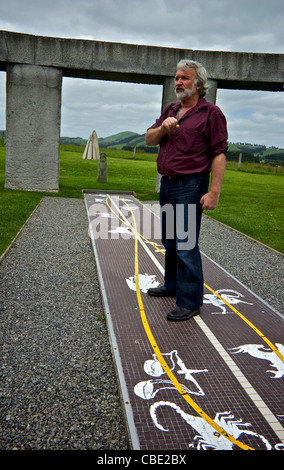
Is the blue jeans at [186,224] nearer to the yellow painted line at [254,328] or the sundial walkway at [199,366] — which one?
the sundial walkway at [199,366]

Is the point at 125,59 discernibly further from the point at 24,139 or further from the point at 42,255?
the point at 42,255

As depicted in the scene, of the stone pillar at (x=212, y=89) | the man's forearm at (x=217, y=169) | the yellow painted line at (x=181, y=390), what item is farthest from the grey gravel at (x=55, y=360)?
the stone pillar at (x=212, y=89)

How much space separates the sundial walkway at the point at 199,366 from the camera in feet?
8.05

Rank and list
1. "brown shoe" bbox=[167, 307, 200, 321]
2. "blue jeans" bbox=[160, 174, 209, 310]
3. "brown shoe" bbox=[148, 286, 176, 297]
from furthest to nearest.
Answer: "brown shoe" bbox=[148, 286, 176, 297] < "brown shoe" bbox=[167, 307, 200, 321] < "blue jeans" bbox=[160, 174, 209, 310]

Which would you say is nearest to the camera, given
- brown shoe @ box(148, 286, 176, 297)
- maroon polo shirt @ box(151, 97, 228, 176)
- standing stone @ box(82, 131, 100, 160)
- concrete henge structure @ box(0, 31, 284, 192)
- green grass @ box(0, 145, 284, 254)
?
maroon polo shirt @ box(151, 97, 228, 176)

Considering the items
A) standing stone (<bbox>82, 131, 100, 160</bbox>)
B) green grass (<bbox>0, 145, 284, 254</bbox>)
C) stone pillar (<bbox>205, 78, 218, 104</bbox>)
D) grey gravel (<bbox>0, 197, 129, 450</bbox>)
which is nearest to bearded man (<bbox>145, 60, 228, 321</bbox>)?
grey gravel (<bbox>0, 197, 129, 450</bbox>)

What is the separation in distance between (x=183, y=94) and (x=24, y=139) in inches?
411

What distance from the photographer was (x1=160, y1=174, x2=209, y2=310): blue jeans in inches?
151

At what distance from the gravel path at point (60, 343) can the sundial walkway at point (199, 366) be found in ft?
0.56

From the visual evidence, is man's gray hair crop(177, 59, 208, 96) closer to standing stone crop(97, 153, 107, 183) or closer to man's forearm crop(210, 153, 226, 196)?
man's forearm crop(210, 153, 226, 196)

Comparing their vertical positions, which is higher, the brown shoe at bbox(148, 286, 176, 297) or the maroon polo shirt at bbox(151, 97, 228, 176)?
the maroon polo shirt at bbox(151, 97, 228, 176)

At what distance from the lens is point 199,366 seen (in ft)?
10.4
